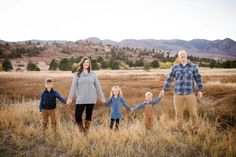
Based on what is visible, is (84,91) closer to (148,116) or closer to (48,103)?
(48,103)

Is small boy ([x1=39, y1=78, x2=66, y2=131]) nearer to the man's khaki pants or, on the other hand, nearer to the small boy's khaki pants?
the small boy's khaki pants

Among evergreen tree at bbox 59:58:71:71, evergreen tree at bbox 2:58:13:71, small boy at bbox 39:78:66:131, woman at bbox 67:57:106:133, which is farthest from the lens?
evergreen tree at bbox 59:58:71:71

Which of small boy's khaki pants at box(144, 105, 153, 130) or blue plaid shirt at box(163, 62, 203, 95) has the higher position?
blue plaid shirt at box(163, 62, 203, 95)

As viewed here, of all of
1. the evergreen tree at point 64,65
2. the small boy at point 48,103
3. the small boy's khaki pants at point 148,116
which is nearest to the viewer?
the small boy at point 48,103

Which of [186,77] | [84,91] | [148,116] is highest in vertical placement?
[186,77]

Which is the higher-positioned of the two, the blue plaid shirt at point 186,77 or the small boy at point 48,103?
the blue plaid shirt at point 186,77

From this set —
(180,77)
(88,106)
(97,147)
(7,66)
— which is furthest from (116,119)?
(7,66)

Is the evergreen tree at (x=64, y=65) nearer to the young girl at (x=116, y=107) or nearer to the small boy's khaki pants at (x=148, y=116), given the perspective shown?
the young girl at (x=116, y=107)

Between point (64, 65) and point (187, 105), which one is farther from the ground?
point (64, 65)

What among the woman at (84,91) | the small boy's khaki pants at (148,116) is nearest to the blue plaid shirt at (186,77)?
the small boy's khaki pants at (148,116)

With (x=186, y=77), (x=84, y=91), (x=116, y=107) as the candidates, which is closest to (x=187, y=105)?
(x=186, y=77)

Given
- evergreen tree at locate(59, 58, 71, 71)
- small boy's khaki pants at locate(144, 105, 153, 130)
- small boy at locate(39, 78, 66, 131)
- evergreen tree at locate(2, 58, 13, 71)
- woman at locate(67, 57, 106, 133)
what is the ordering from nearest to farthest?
woman at locate(67, 57, 106, 133) < small boy at locate(39, 78, 66, 131) < small boy's khaki pants at locate(144, 105, 153, 130) < evergreen tree at locate(2, 58, 13, 71) < evergreen tree at locate(59, 58, 71, 71)

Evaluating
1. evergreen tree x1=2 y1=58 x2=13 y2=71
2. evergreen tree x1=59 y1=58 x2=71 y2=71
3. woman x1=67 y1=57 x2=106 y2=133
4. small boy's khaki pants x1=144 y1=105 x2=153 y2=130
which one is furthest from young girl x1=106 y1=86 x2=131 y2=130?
evergreen tree x1=2 y1=58 x2=13 y2=71

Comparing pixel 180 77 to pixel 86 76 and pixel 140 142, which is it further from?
pixel 86 76
